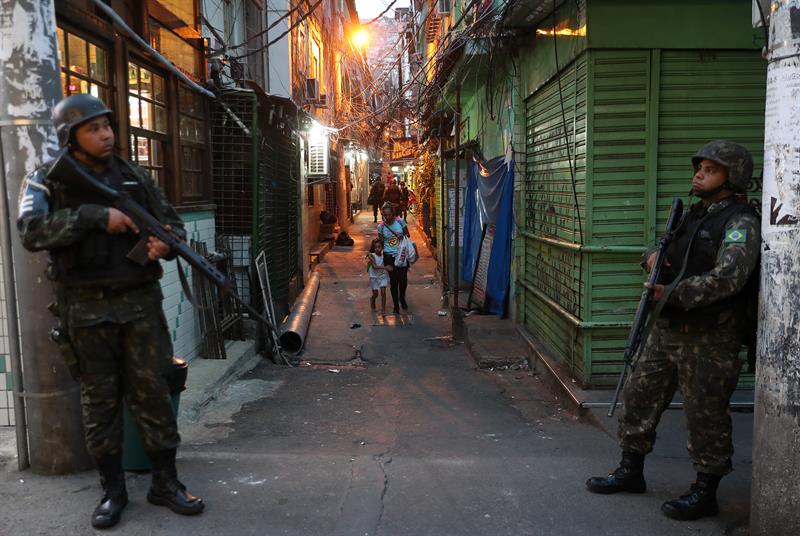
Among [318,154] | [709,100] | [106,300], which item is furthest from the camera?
[318,154]

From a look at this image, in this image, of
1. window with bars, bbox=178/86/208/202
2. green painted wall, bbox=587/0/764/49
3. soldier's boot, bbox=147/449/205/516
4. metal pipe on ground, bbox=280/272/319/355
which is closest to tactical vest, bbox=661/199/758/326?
green painted wall, bbox=587/0/764/49

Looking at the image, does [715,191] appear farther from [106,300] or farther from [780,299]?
[106,300]

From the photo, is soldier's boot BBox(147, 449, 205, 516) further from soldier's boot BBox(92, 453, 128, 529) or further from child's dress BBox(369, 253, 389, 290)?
child's dress BBox(369, 253, 389, 290)

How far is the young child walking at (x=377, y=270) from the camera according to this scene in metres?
11.1

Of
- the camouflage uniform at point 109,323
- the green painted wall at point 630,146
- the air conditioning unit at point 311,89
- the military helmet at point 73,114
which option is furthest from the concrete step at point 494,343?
the air conditioning unit at point 311,89

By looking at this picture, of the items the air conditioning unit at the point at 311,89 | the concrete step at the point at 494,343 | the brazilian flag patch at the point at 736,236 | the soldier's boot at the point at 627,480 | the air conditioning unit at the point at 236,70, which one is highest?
the air conditioning unit at the point at 311,89

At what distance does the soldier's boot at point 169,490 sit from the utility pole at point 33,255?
2.15 feet

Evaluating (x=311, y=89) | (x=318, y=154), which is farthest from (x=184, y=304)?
(x=311, y=89)

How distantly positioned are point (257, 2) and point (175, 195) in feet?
20.3

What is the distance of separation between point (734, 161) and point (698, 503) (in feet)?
5.69

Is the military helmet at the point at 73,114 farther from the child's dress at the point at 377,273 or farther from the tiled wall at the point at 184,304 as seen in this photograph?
the child's dress at the point at 377,273

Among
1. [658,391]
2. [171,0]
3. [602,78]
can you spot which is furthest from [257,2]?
[658,391]

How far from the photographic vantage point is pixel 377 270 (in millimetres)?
11328

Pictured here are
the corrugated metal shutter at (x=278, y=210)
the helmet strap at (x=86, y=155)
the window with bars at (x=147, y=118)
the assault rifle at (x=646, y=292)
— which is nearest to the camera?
the helmet strap at (x=86, y=155)
